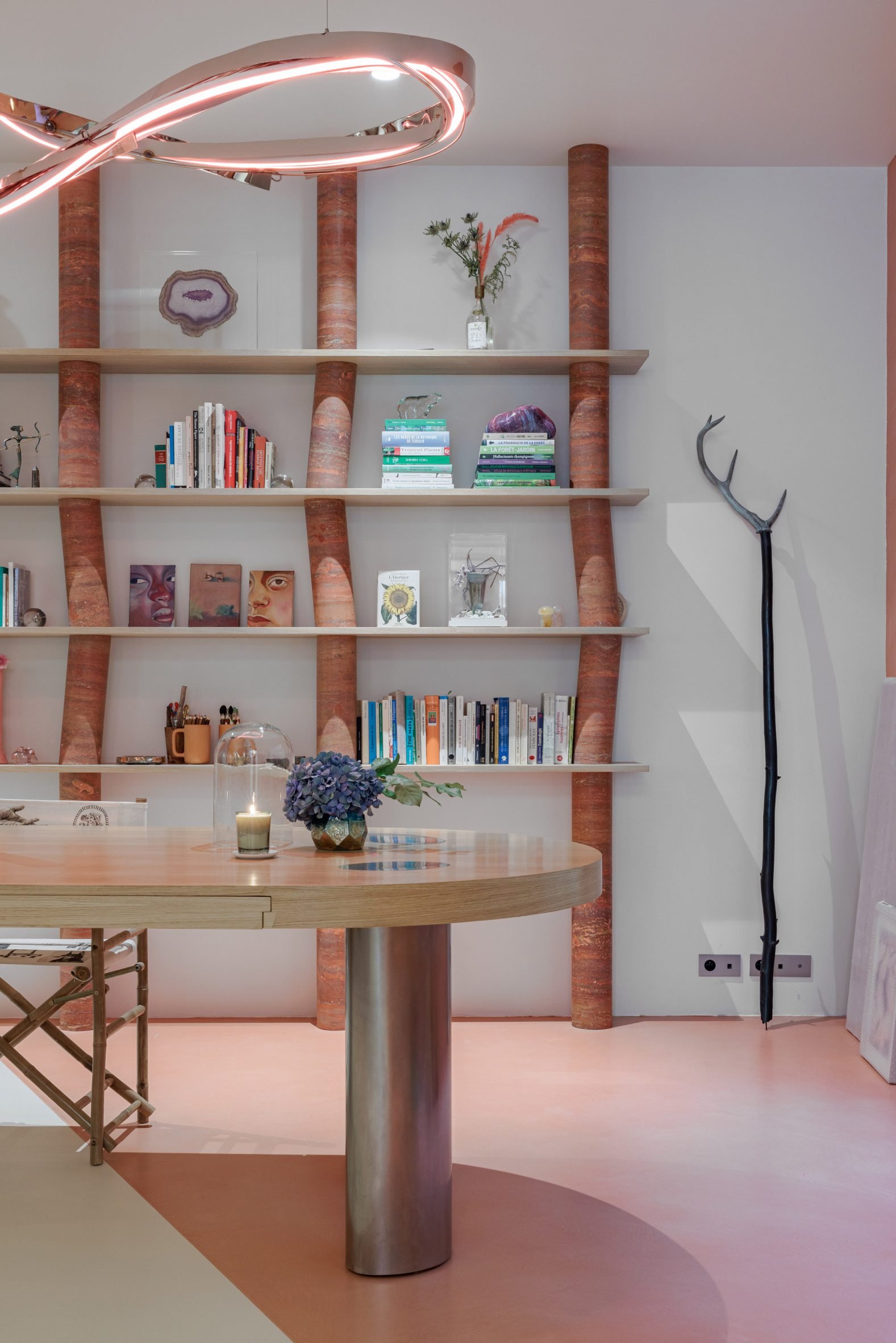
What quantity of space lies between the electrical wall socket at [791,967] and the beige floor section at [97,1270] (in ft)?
8.24

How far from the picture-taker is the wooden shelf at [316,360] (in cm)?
414

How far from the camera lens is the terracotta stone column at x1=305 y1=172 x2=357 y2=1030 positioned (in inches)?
165

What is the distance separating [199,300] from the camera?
4.30m

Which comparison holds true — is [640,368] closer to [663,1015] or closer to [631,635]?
[631,635]

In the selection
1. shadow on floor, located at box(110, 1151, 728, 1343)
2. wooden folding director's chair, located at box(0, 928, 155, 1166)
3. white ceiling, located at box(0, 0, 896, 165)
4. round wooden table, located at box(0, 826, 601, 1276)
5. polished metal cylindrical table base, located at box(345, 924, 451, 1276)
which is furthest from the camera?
white ceiling, located at box(0, 0, 896, 165)

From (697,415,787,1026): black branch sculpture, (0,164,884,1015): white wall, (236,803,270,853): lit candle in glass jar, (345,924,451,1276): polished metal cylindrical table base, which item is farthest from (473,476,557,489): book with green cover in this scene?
(345,924,451,1276): polished metal cylindrical table base

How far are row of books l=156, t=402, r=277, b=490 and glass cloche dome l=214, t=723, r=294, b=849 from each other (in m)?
1.74

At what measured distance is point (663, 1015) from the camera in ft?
14.3

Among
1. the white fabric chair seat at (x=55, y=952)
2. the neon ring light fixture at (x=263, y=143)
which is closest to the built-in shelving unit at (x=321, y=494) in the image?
the white fabric chair seat at (x=55, y=952)

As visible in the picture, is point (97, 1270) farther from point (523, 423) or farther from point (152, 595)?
point (523, 423)

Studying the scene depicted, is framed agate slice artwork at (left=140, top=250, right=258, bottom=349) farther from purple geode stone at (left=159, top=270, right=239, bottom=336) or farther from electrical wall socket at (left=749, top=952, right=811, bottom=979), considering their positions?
electrical wall socket at (left=749, top=952, right=811, bottom=979)

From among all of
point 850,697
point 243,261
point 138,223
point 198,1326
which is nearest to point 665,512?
point 850,697

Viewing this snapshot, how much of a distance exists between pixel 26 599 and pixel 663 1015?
2.90 meters

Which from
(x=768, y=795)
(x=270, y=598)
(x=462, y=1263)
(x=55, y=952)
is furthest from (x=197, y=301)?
(x=462, y=1263)
